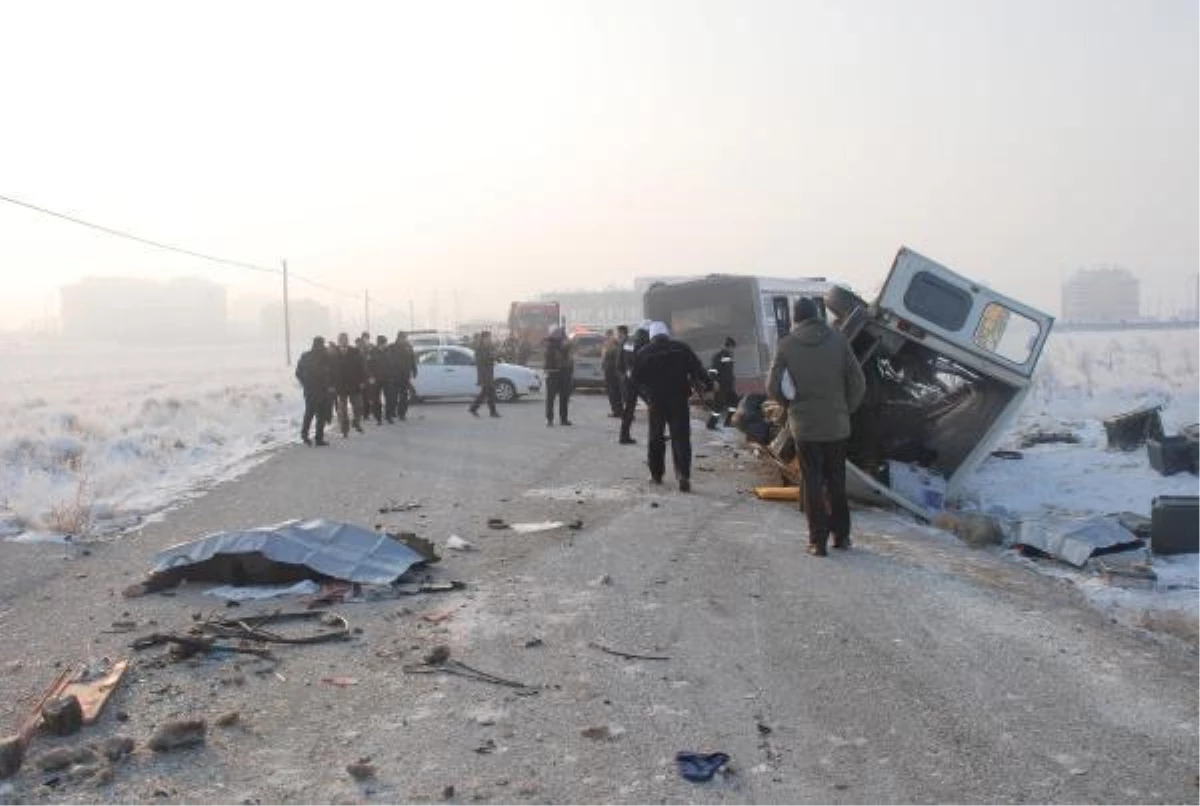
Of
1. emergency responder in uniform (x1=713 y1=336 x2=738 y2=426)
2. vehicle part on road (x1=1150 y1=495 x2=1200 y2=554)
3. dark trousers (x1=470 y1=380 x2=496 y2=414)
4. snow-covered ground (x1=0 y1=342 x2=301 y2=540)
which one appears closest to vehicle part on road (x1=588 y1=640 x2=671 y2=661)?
vehicle part on road (x1=1150 y1=495 x2=1200 y2=554)

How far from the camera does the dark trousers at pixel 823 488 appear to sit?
8523mm

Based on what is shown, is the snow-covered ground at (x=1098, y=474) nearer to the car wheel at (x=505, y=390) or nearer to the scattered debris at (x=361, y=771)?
the scattered debris at (x=361, y=771)

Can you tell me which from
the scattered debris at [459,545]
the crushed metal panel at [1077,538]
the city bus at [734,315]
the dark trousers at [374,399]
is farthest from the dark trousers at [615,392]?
the scattered debris at [459,545]

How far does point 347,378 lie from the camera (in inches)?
794

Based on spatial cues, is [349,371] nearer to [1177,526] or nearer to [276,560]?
[276,560]

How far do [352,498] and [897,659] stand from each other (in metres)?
7.65

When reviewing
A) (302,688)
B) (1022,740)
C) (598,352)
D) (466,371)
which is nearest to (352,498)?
(302,688)

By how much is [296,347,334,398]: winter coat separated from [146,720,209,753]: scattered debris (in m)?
14.0

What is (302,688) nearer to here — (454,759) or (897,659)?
(454,759)

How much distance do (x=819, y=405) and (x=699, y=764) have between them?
181 inches

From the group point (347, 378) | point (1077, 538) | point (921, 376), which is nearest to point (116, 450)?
point (347, 378)

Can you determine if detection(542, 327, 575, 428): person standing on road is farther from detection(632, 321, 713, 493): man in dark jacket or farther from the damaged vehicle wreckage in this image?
detection(632, 321, 713, 493): man in dark jacket

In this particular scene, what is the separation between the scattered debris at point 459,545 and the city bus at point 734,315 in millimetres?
14014

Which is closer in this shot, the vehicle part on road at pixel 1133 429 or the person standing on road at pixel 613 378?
the vehicle part on road at pixel 1133 429
